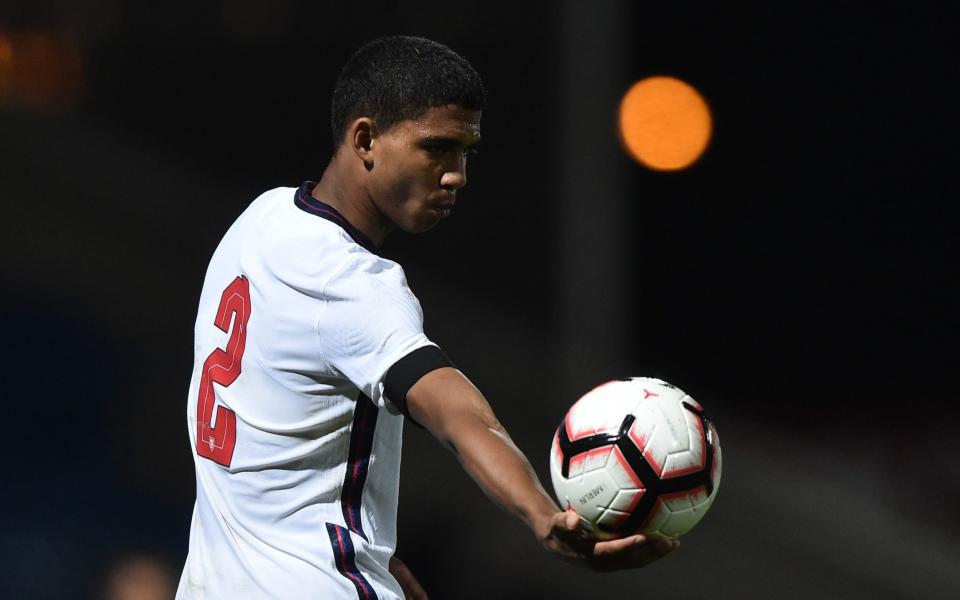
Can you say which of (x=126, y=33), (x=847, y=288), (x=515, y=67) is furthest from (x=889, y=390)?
(x=126, y=33)

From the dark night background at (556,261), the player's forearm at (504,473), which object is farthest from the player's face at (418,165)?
the dark night background at (556,261)

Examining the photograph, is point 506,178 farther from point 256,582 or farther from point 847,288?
point 256,582

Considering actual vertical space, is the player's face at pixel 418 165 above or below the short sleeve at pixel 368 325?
above

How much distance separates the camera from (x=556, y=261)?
6.98 meters

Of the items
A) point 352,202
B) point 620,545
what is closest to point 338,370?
point 352,202

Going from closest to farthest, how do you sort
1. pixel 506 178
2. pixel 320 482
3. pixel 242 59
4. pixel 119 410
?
pixel 320 482
pixel 119 410
pixel 242 59
pixel 506 178

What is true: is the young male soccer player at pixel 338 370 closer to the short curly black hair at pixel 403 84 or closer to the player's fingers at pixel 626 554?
the short curly black hair at pixel 403 84

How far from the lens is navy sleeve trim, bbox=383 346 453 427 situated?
2.13 metres

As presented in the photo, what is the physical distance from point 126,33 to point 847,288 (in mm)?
4632

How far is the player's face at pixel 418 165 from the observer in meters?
2.55

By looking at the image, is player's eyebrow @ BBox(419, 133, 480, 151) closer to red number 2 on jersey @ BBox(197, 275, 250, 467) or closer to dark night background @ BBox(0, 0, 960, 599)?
red number 2 on jersey @ BBox(197, 275, 250, 467)

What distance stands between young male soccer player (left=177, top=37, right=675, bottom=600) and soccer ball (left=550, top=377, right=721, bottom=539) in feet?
0.59

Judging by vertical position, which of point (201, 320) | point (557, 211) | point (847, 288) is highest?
point (201, 320)

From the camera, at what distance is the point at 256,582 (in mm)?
2416
